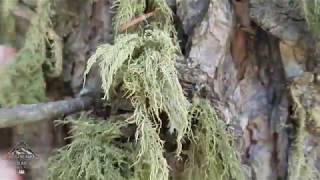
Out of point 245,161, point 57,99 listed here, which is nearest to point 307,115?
point 245,161

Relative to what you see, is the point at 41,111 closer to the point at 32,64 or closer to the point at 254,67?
the point at 32,64

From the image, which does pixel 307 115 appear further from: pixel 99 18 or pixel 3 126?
pixel 3 126

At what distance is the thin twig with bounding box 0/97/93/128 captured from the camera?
1040 millimetres

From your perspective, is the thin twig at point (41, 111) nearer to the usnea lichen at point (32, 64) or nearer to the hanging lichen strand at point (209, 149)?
the usnea lichen at point (32, 64)

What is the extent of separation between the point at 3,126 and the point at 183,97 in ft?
1.37

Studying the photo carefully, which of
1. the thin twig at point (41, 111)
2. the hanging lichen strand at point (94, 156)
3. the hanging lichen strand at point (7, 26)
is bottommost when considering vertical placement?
the hanging lichen strand at point (94, 156)

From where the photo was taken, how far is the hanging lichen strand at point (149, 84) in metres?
1.01

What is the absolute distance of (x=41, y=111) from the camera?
3.57 feet

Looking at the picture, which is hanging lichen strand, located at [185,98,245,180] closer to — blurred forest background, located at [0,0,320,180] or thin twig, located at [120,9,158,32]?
blurred forest background, located at [0,0,320,180]

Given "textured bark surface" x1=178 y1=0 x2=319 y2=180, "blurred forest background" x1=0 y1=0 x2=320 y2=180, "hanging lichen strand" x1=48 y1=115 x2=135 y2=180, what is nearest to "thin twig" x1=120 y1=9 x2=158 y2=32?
"blurred forest background" x1=0 y1=0 x2=320 y2=180

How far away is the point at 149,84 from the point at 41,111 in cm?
28

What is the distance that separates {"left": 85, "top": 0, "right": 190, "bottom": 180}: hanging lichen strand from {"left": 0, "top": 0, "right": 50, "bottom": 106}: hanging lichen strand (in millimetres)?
192

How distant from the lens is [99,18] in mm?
1224

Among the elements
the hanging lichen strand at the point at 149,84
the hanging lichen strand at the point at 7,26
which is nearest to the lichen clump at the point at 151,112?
the hanging lichen strand at the point at 149,84
